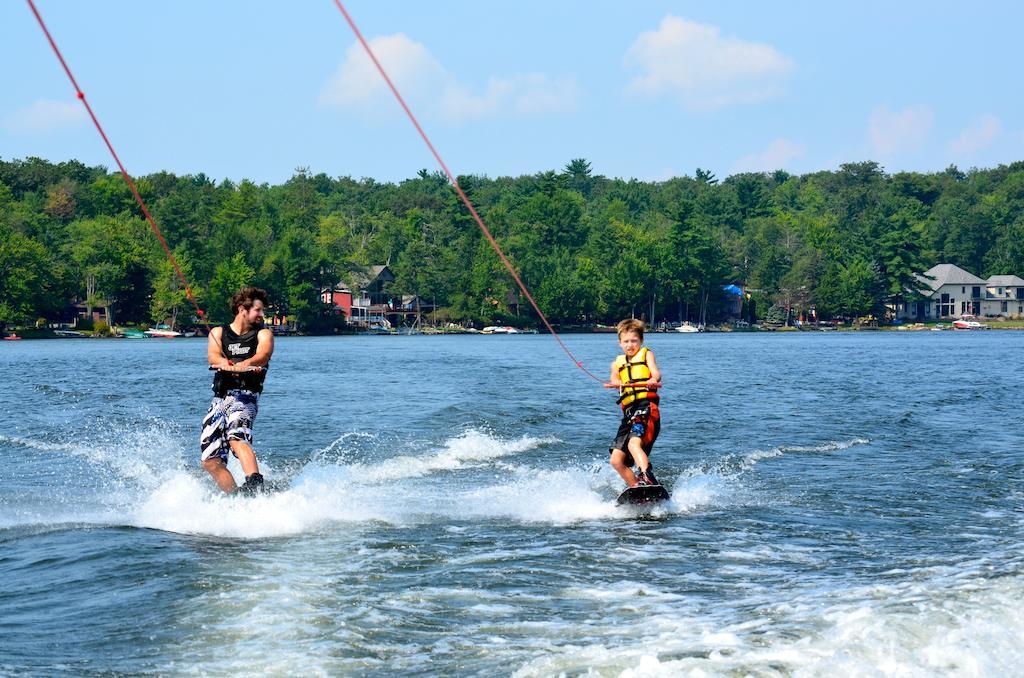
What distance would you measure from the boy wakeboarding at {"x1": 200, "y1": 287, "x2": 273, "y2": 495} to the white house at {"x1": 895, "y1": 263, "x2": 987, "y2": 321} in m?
156

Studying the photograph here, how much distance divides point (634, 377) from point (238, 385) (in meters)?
4.09

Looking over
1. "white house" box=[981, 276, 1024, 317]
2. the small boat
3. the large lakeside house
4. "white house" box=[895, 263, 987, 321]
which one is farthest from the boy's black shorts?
"white house" box=[981, 276, 1024, 317]

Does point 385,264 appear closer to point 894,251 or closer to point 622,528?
point 894,251

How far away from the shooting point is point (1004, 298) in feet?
528

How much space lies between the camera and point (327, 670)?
21.4 ft

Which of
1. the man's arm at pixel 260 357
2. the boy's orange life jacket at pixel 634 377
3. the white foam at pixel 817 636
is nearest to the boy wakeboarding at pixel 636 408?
the boy's orange life jacket at pixel 634 377

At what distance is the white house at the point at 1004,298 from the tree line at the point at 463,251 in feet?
25.2

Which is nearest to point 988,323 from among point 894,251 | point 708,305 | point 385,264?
point 894,251

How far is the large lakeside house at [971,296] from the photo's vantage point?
160250 mm

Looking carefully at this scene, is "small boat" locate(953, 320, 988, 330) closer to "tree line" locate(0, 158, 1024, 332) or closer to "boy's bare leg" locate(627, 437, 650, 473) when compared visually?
"tree line" locate(0, 158, 1024, 332)

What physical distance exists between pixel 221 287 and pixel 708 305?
2422 inches

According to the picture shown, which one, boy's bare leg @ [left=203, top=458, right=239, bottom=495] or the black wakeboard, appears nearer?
boy's bare leg @ [left=203, top=458, right=239, bottom=495]


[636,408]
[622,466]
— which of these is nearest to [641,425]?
[636,408]

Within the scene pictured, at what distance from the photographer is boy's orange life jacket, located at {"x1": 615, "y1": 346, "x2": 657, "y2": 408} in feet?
38.8
